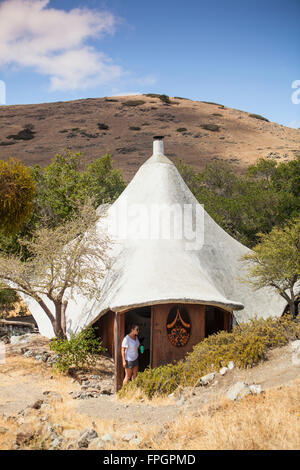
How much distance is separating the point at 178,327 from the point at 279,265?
174 inches

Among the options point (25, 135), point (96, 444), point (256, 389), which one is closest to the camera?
point (96, 444)

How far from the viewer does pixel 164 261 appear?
436 inches

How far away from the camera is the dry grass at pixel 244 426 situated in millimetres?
4699

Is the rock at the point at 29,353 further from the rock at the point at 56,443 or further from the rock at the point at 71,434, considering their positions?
the rock at the point at 56,443

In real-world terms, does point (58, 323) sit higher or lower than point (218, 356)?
lower

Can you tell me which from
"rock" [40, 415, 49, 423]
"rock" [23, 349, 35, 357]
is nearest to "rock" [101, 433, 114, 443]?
"rock" [40, 415, 49, 423]

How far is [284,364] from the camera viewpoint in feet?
25.1

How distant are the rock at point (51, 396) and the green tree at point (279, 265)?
6.98 metres

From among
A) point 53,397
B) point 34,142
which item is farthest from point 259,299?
point 34,142

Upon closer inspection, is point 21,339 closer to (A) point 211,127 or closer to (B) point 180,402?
(B) point 180,402

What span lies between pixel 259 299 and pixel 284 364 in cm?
535

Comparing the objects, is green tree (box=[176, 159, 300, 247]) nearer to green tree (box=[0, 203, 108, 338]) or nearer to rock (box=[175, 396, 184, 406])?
green tree (box=[0, 203, 108, 338])

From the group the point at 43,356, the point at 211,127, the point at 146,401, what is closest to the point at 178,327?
the point at 146,401

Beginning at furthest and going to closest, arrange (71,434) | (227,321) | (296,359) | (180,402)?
(227,321) → (296,359) → (180,402) → (71,434)
